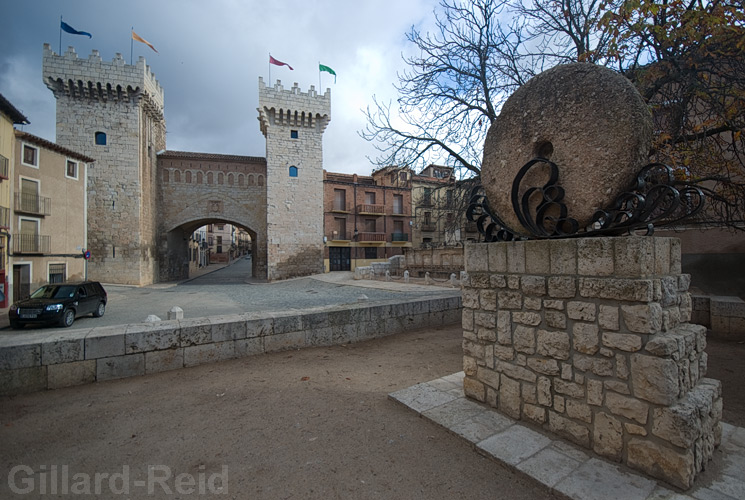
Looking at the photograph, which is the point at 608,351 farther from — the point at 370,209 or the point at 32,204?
the point at 370,209

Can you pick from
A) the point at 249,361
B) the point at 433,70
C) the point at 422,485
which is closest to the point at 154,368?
the point at 249,361

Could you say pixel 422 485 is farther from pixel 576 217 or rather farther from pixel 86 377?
pixel 86 377

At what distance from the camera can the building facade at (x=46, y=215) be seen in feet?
46.0

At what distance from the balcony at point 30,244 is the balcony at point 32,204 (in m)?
1.04

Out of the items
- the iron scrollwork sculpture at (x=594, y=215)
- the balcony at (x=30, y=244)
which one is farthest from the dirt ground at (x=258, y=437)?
the balcony at (x=30, y=244)

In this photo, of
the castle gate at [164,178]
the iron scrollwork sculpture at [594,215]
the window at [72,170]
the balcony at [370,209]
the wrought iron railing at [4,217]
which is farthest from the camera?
the balcony at [370,209]

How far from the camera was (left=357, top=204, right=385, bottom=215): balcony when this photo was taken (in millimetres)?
30266

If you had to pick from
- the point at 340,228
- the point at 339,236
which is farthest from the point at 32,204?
the point at 340,228

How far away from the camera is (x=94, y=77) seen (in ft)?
64.8

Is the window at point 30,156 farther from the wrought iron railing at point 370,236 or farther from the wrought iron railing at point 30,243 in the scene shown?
the wrought iron railing at point 370,236

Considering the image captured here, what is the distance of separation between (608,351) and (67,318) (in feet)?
38.4

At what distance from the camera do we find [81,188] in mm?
17688

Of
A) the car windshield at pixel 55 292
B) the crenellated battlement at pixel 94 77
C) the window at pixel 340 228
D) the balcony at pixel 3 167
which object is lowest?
the car windshield at pixel 55 292

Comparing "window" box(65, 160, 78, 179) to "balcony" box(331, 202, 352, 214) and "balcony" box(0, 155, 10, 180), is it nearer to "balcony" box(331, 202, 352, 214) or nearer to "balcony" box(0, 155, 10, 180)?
"balcony" box(0, 155, 10, 180)
